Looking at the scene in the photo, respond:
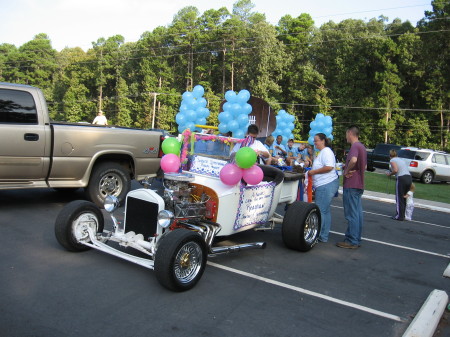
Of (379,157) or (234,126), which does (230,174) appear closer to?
(234,126)

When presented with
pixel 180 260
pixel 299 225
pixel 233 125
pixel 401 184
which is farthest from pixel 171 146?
pixel 233 125

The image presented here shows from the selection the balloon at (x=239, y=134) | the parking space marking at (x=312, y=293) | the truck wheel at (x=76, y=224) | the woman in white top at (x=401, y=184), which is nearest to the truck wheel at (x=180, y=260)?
the parking space marking at (x=312, y=293)

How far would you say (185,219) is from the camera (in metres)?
4.84

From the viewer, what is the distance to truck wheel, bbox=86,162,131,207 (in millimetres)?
7676

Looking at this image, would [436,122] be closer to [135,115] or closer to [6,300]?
[135,115]

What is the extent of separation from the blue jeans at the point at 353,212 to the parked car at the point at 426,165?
1656 centimetres

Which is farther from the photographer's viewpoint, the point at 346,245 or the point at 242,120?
the point at 242,120

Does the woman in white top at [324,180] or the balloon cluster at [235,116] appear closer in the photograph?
the woman in white top at [324,180]

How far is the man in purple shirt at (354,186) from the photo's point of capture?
650 centimetres

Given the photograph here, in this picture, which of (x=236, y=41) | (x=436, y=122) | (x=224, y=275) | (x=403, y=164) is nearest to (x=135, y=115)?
(x=236, y=41)

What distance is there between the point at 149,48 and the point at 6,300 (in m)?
61.9

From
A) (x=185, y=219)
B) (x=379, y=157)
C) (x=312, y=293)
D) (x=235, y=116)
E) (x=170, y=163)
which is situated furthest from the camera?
(x=379, y=157)

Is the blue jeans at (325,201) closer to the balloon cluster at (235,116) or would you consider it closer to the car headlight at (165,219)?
the car headlight at (165,219)

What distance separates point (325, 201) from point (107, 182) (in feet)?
13.7
